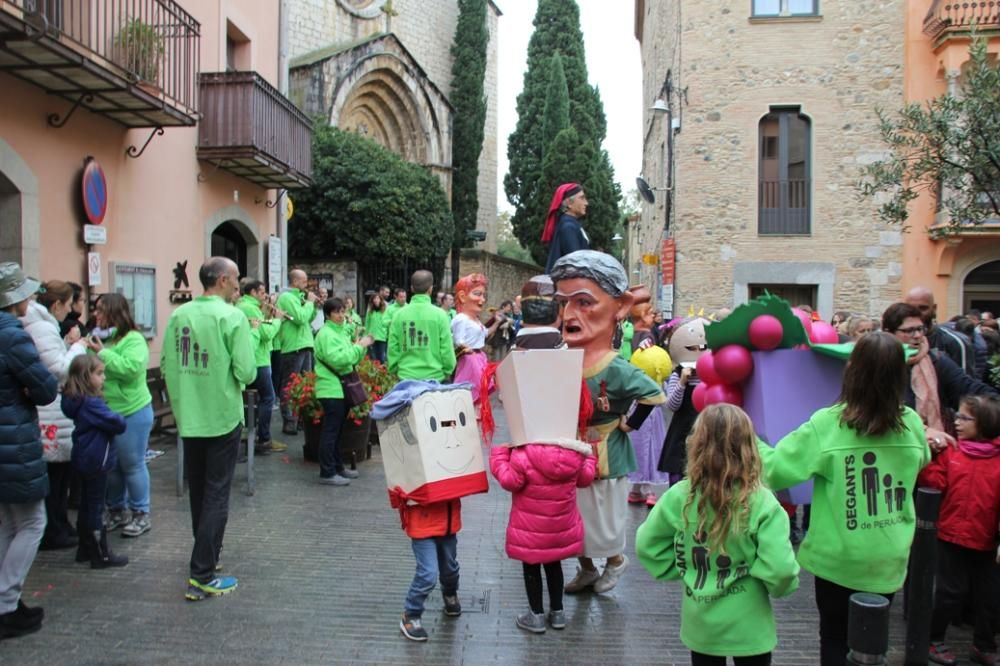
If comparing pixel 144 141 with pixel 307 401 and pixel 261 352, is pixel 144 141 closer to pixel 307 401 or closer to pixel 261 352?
pixel 261 352

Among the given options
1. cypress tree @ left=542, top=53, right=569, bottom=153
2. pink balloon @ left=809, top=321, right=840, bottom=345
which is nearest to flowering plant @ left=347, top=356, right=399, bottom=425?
pink balloon @ left=809, top=321, right=840, bottom=345

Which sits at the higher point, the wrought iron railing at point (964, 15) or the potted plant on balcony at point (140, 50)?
the wrought iron railing at point (964, 15)

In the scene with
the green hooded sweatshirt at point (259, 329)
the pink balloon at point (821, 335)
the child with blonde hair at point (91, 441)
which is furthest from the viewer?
the green hooded sweatshirt at point (259, 329)

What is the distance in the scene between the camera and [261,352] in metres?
9.58

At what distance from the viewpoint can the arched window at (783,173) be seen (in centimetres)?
1820

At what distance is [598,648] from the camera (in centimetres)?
458

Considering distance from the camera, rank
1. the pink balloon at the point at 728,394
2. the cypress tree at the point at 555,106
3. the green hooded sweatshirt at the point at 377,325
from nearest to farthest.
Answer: the pink balloon at the point at 728,394, the green hooded sweatshirt at the point at 377,325, the cypress tree at the point at 555,106

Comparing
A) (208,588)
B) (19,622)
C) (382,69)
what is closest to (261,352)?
(208,588)

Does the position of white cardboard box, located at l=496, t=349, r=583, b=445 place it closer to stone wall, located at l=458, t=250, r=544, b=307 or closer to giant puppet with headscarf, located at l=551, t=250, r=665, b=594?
giant puppet with headscarf, located at l=551, t=250, r=665, b=594

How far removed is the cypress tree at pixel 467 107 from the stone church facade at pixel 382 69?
69cm

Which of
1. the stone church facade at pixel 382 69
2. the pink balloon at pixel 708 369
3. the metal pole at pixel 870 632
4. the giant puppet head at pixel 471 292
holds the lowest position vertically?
the metal pole at pixel 870 632

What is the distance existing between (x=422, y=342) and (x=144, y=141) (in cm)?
555

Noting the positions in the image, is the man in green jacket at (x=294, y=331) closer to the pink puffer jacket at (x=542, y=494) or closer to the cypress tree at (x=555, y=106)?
the pink puffer jacket at (x=542, y=494)

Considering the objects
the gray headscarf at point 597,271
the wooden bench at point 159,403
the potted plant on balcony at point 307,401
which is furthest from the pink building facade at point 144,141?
the gray headscarf at point 597,271
